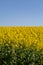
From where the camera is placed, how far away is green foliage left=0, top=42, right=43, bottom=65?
→ 34.1ft

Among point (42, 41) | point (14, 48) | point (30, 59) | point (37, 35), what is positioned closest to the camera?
point (30, 59)

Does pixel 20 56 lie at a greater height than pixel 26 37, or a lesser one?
lesser

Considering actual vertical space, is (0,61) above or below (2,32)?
below

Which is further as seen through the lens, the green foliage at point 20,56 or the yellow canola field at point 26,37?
the yellow canola field at point 26,37

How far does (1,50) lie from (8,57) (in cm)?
49

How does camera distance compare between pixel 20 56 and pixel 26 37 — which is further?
pixel 26 37

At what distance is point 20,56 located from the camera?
10469 mm

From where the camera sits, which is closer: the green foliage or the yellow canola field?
the green foliage

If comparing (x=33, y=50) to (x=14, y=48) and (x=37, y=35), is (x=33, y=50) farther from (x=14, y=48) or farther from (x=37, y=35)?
(x=37, y=35)

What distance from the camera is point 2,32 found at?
15.1 m

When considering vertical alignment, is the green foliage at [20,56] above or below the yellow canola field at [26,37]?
below

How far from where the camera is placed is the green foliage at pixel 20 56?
10.4 m

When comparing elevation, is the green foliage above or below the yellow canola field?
below

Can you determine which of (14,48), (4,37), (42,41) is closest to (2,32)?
(4,37)
